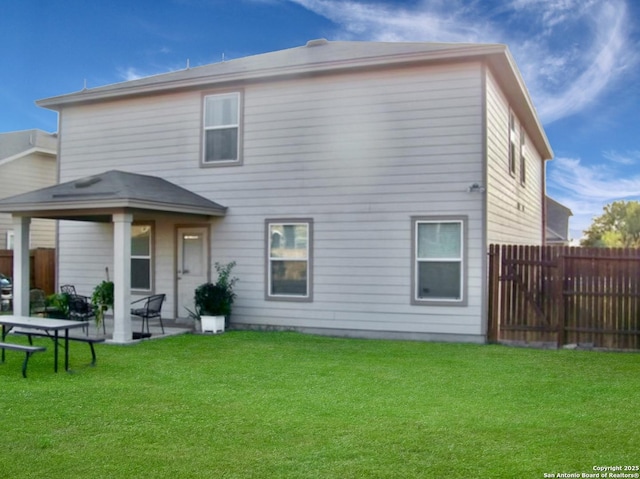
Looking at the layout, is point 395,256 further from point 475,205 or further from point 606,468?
point 606,468

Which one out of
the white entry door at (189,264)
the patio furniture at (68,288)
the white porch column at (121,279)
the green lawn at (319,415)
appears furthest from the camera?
the patio furniture at (68,288)

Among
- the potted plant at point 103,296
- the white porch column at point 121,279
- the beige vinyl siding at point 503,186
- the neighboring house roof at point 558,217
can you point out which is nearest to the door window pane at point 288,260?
the white porch column at point 121,279

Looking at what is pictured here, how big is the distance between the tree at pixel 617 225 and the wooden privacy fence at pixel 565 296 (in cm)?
2779

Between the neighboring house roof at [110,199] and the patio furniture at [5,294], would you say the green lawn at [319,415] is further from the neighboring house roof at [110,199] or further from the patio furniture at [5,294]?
the patio furniture at [5,294]

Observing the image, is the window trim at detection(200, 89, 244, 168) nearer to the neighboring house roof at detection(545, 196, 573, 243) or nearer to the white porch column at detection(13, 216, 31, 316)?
the white porch column at detection(13, 216, 31, 316)

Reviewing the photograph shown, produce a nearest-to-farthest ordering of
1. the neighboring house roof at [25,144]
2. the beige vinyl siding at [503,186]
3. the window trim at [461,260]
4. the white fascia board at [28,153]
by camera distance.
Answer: the window trim at [461,260]
the beige vinyl siding at [503,186]
the white fascia board at [28,153]
the neighboring house roof at [25,144]

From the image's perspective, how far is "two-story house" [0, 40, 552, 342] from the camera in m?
10.1

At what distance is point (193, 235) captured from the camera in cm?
1238

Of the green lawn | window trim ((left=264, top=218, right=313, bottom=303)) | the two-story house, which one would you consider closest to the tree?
the two-story house

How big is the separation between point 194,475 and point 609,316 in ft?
26.2

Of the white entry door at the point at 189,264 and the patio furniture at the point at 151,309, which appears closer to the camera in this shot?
the patio furniture at the point at 151,309

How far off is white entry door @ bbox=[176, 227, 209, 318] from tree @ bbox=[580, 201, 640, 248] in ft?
97.2

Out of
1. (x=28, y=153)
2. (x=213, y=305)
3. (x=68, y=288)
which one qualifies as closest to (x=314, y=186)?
(x=213, y=305)

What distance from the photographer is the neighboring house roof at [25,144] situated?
1961cm
